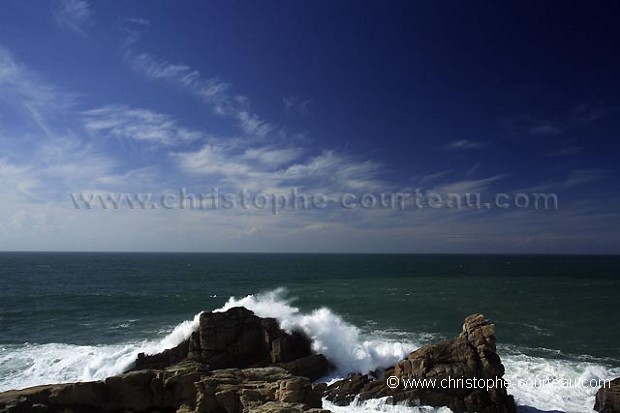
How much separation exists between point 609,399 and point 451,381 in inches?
291

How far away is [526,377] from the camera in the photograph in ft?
76.7

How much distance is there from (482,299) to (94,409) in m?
55.1

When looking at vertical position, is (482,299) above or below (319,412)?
below

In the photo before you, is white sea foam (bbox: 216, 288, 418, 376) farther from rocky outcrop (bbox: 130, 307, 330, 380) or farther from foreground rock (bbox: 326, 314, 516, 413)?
foreground rock (bbox: 326, 314, 516, 413)

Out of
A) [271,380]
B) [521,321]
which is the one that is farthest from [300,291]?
[271,380]

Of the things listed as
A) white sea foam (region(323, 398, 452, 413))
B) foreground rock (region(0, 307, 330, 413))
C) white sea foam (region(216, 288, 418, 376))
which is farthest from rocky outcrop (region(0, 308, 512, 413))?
white sea foam (region(216, 288, 418, 376))

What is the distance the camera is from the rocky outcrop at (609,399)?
1816cm

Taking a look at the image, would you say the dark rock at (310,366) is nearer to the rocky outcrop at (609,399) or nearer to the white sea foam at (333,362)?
the white sea foam at (333,362)

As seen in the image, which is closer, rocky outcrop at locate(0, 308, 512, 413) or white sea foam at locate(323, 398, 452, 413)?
rocky outcrop at locate(0, 308, 512, 413)

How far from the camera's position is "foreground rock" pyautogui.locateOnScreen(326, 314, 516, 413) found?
17.8 meters

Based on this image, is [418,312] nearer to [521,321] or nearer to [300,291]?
[521,321]

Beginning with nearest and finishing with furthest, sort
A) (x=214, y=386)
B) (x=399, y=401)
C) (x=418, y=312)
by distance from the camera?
(x=214, y=386), (x=399, y=401), (x=418, y=312)

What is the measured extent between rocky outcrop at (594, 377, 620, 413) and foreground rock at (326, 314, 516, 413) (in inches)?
168

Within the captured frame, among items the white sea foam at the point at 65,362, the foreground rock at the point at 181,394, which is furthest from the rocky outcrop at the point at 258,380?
the white sea foam at the point at 65,362
